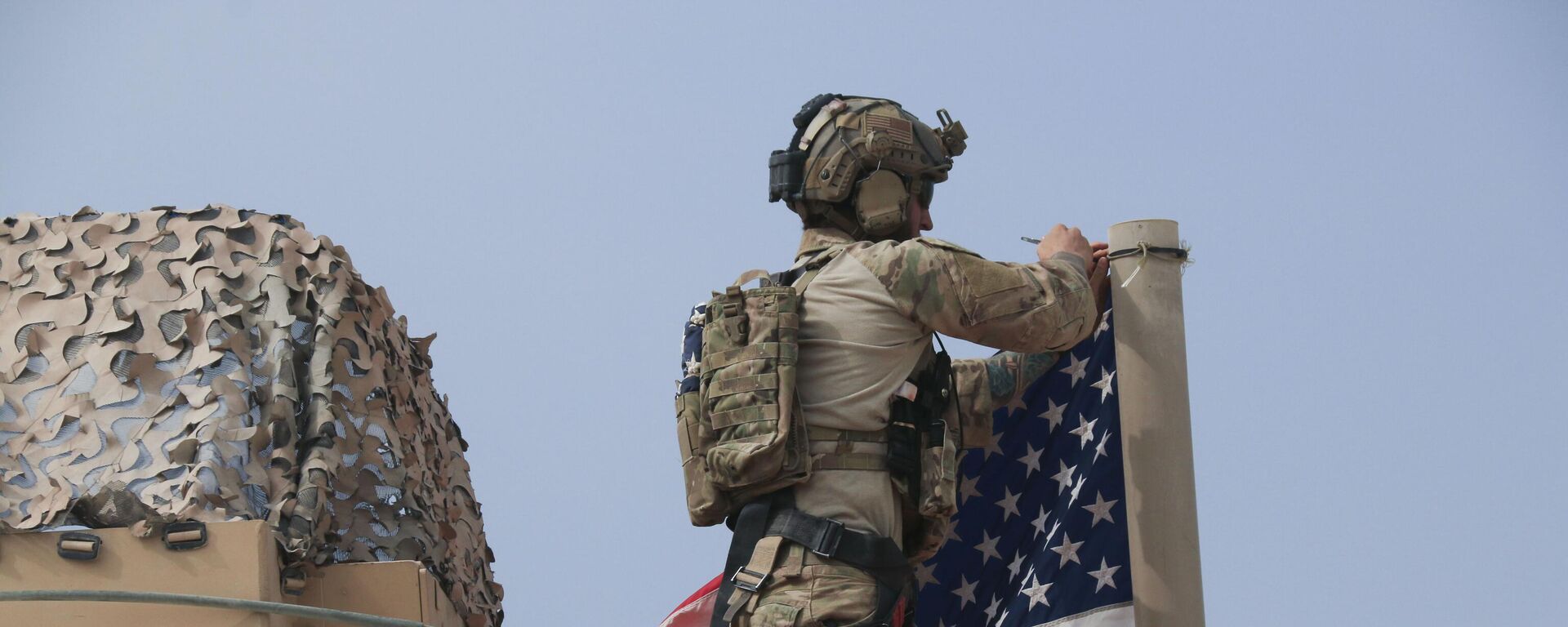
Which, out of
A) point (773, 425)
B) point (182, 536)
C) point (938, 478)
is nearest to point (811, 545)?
point (773, 425)

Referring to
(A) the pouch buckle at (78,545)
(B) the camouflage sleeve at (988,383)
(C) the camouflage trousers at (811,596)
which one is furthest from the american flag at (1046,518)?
(A) the pouch buckle at (78,545)

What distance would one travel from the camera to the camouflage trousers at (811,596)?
9.95 m

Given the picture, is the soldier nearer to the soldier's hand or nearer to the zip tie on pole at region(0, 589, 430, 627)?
the soldier's hand

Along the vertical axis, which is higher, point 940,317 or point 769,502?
point 940,317

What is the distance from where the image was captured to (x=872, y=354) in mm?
10375

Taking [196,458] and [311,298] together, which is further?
[311,298]

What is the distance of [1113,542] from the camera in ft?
35.7

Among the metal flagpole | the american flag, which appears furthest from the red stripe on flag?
the metal flagpole

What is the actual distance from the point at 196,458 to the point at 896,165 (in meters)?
3.37

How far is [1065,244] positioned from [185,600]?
4335 mm

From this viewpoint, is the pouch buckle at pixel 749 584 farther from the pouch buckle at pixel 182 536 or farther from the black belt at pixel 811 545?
the pouch buckle at pixel 182 536

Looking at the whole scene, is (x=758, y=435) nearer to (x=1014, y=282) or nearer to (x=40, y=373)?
(x=1014, y=282)

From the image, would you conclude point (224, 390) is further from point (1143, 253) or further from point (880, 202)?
point (1143, 253)

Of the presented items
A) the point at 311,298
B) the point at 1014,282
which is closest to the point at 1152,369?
the point at 1014,282
